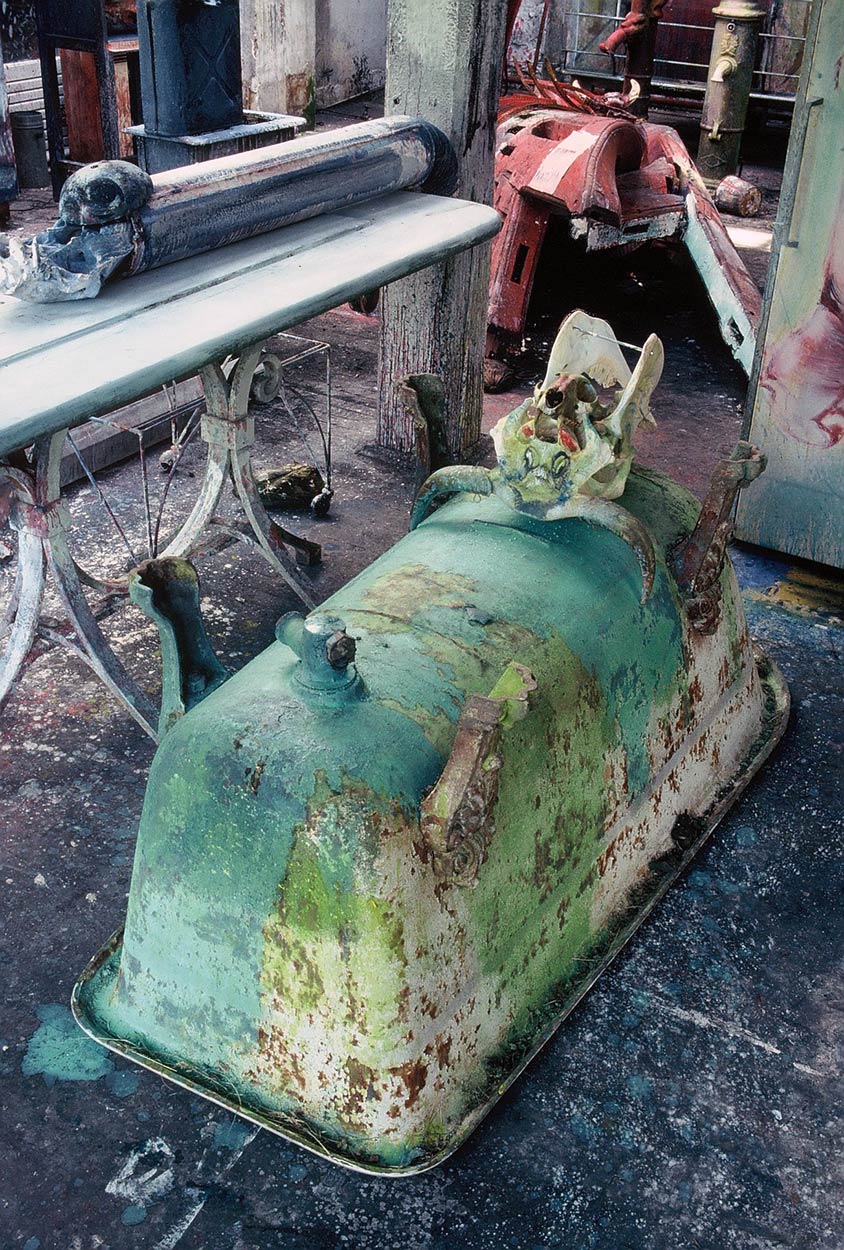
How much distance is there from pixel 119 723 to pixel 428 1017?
1.75 meters

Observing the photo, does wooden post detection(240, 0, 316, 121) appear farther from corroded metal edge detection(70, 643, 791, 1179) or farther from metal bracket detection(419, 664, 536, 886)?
metal bracket detection(419, 664, 536, 886)

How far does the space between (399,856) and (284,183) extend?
2689mm

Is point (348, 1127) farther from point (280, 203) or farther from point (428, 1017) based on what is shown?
point (280, 203)

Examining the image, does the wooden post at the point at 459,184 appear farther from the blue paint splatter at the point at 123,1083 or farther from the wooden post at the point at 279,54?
the wooden post at the point at 279,54

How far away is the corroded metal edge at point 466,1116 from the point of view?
245 centimetres

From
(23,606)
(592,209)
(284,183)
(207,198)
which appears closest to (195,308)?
(207,198)

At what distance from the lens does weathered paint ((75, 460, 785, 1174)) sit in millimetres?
2305

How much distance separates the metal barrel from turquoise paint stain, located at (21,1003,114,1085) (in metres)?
2.17

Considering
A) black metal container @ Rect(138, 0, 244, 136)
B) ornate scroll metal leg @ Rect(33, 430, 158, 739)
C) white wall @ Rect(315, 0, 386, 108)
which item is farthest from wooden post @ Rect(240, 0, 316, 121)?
ornate scroll metal leg @ Rect(33, 430, 158, 739)

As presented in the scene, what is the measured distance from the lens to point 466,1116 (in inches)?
99.2

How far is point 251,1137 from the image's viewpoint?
8.30 feet

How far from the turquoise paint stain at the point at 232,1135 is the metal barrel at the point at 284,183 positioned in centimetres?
243

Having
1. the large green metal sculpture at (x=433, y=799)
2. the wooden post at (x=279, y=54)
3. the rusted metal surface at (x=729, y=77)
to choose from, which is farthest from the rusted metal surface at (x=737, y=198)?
the large green metal sculpture at (x=433, y=799)

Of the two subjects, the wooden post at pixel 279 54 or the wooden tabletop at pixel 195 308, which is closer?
the wooden tabletop at pixel 195 308
